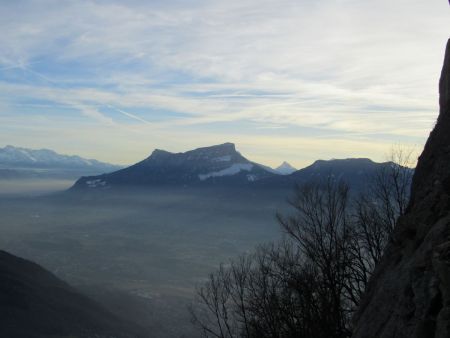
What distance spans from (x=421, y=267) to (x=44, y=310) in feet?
402

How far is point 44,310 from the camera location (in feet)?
389

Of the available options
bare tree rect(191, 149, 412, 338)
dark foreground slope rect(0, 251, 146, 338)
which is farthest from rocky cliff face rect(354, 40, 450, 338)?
dark foreground slope rect(0, 251, 146, 338)

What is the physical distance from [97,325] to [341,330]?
110592mm

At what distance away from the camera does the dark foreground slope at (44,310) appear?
105750mm

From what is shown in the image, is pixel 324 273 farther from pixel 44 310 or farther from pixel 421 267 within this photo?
pixel 44 310

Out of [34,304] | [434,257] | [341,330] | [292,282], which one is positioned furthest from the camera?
[34,304]

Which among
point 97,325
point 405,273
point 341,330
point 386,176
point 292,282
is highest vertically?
point 386,176

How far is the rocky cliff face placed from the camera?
10125mm

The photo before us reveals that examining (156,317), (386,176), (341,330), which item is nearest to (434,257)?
(341,330)

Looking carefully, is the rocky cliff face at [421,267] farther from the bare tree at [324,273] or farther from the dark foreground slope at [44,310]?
the dark foreground slope at [44,310]

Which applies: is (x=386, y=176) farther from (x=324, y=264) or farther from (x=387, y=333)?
(x=387, y=333)

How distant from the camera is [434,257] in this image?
34.1 ft

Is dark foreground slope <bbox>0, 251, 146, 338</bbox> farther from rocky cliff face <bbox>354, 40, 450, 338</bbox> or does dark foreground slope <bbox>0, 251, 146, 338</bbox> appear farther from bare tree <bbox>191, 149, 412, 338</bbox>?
rocky cliff face <bbox>354, 40, 450, 338</bbox>

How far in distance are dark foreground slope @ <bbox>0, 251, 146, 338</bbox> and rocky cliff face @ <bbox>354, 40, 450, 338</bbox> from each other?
321ft
